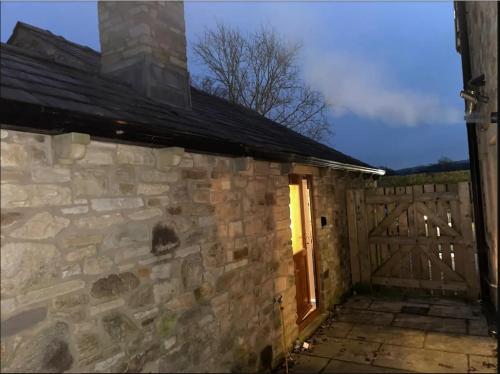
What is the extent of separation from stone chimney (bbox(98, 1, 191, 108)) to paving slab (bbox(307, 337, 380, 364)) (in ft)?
12.5

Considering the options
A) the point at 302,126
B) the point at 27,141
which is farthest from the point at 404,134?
the point at 27,141

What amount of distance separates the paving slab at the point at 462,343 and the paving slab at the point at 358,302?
162 centimetres

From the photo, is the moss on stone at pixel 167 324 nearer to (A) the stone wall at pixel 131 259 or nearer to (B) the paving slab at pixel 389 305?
(A) the stone wall at pixel 131 259

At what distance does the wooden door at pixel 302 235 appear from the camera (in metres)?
5.92

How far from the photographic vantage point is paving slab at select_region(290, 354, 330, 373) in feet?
14.6

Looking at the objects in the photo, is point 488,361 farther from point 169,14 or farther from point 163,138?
point 169,14

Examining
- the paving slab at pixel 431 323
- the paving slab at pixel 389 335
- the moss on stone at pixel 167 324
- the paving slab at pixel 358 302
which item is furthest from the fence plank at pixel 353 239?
the moss on stone at pixel 167 324

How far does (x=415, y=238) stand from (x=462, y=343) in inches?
100

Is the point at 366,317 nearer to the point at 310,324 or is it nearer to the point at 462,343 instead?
the point at 310,324

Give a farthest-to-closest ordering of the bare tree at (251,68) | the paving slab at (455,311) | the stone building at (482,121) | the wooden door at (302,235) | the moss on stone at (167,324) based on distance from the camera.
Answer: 1. the bare tree at (251,68)
2. the wooden door at (302,235)
3. the paving slab at (455,311)
4. the stone building at (482,121)
5. the moss on stone at (167,324)

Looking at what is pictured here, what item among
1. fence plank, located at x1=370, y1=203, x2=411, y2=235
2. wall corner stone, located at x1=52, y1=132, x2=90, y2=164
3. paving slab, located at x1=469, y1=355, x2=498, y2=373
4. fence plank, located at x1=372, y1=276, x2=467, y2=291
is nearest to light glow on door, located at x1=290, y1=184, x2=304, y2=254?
fence plank, located at x1=370, y1=203, x2=411, y2=235

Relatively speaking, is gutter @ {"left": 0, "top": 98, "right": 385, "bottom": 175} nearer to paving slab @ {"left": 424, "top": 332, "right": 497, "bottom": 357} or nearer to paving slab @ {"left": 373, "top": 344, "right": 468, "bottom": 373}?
paving slab @ {"left": 373, "top": 344, "right": 468, "bottom": 373}

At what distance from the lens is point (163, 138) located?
2.93 metres

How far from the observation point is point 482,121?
12.3 ft
